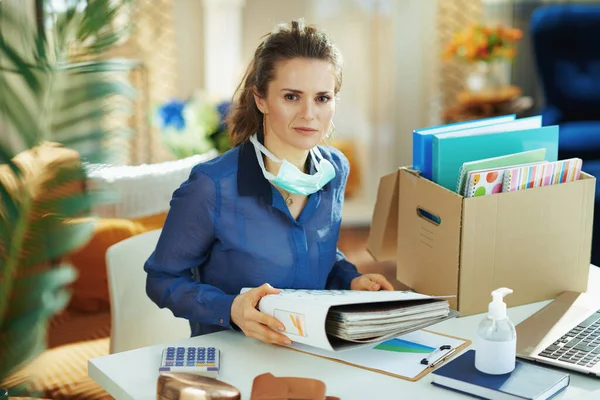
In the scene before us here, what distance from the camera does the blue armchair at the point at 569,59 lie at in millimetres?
4184

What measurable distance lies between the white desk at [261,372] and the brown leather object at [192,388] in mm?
53

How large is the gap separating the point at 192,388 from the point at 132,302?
0.66 meters

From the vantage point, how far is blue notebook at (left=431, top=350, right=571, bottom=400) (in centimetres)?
125

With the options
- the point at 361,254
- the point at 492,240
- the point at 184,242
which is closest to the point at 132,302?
the point at 184,242

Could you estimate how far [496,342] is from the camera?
50.8 inches

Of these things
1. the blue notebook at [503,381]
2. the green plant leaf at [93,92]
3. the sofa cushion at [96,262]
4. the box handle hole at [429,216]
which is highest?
the green plant leaf at [93,92]

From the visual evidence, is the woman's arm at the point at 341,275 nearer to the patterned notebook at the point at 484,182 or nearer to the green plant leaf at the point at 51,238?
the patterned notebook at the point at 484,182

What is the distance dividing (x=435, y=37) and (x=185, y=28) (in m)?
1.44

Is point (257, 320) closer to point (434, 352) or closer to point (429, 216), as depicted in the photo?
point (434, 352)

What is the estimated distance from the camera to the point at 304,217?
5.50ft

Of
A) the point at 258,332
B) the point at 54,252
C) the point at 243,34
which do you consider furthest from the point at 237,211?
the point at 243,34

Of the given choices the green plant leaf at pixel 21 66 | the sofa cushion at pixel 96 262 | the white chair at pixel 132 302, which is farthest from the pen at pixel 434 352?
the sofa cushion at pixel 96 262

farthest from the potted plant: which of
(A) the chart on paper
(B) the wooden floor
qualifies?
(B) the wooden floor

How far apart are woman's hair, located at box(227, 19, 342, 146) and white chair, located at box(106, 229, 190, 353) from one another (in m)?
0.36
